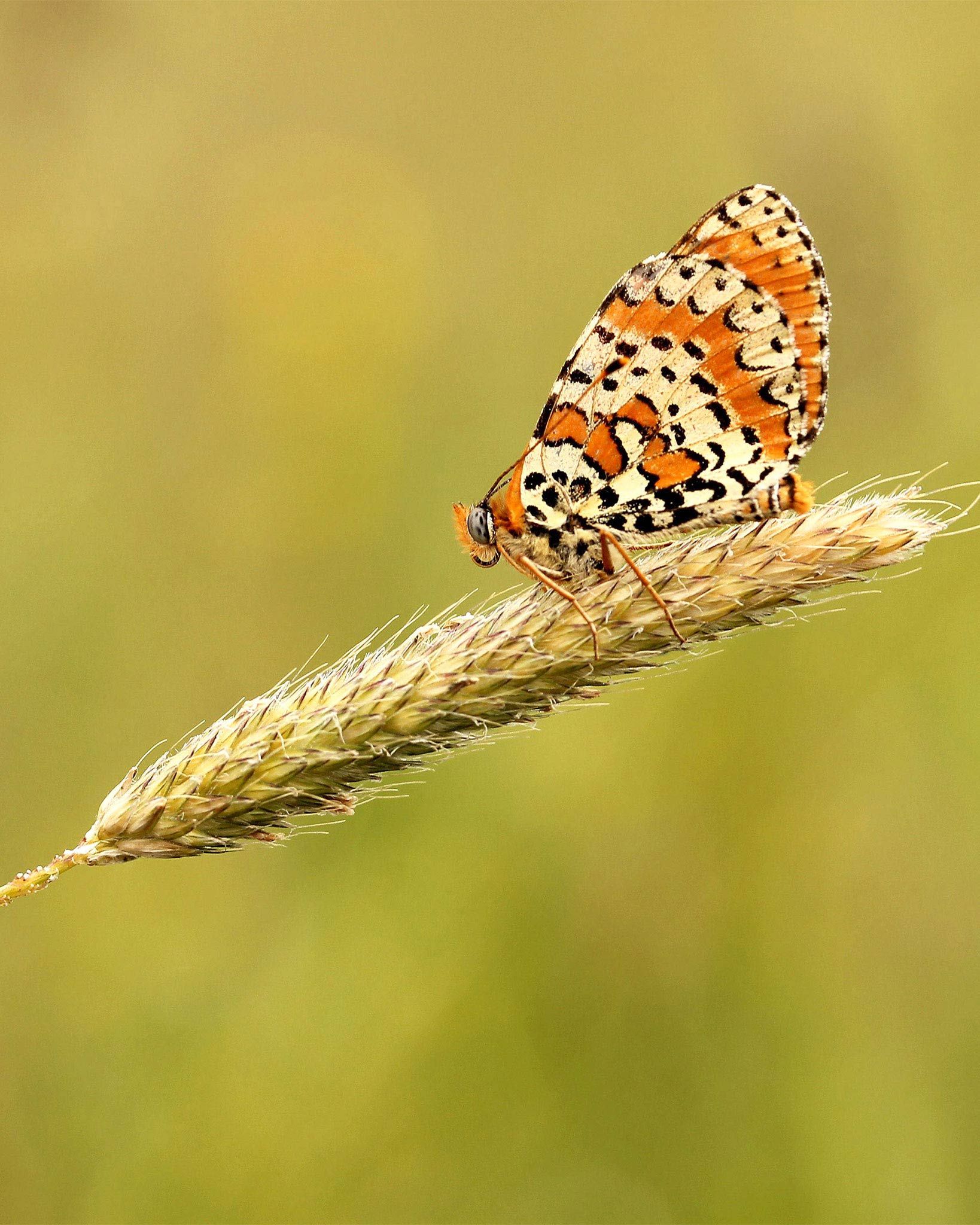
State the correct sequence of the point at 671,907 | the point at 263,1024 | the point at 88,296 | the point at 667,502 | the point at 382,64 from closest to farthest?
the point at 667,502
the point at 263,1024
the point at 671,907
the point at 88,296
the point at 382,64

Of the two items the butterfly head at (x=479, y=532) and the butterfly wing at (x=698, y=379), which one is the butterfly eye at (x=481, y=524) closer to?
the butterfly head at (x=479, y=532)

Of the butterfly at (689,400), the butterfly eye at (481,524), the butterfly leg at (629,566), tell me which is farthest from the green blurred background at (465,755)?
the butterfly eye at (481,524)

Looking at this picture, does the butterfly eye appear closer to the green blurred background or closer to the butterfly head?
the butterfly head

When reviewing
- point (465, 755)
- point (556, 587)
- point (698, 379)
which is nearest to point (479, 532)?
point (556, 587)

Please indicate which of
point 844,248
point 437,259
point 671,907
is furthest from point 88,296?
point 671,907

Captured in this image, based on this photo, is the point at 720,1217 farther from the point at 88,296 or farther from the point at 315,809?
the point at 88,296

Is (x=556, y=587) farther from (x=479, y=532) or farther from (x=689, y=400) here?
(x=689, y=400)

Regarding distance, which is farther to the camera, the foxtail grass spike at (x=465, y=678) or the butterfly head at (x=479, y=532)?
the butterfly head at (x=479, y=532)
